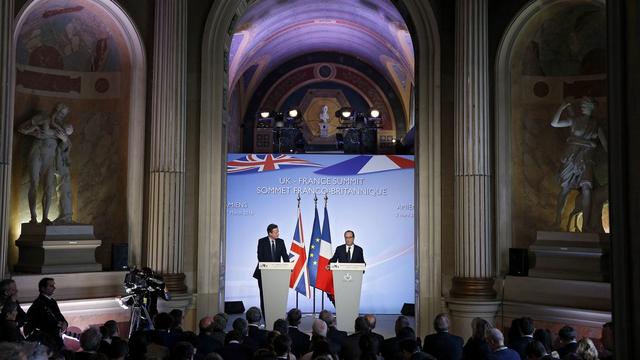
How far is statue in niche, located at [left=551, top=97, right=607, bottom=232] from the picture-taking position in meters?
9.31

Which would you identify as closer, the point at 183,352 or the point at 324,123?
the point at 183,352

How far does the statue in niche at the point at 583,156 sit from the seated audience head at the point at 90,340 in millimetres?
6157

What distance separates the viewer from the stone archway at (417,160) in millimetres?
10164

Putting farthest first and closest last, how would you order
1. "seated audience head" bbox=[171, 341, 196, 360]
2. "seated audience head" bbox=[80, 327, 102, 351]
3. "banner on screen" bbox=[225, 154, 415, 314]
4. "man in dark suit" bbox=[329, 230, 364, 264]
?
"banner on screen" bbox=[225, 154, 415, 314]
"man in dark suit" bbox=[329, 230, 364, 264]
"seated audience head" bbox=[80, 327, 102, 351]
"seated audience head" bbox=[171, 341, 196, 360]

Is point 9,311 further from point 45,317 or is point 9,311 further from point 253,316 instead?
point 253,316

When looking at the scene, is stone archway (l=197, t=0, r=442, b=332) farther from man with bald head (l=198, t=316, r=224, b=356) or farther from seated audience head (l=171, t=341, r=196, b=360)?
seated audience head (l=171, t=341, r=196, b=360)

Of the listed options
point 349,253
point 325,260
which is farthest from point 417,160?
point 325,260

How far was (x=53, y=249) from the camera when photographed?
9.07 meters

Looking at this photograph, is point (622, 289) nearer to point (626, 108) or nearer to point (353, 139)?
point (626, 108)

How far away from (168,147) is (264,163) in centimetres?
542

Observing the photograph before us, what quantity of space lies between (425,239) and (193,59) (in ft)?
12.7

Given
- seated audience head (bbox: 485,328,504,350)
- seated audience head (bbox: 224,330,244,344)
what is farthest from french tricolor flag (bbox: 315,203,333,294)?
seated audience head (bbox: 485,328,504,350)

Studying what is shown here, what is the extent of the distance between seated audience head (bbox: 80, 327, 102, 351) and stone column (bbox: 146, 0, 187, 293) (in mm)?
4383

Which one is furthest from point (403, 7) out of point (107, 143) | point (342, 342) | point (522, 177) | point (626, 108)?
point (626, 108)
